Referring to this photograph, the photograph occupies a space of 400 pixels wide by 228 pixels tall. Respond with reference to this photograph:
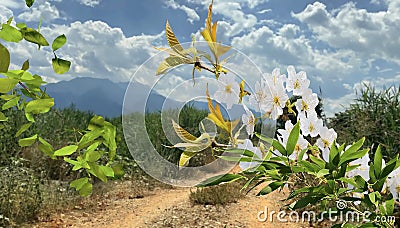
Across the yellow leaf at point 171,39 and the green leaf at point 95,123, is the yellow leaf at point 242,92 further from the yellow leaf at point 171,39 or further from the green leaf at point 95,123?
the green leaf at point 95,123

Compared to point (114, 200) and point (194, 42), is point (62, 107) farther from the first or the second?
point (194, 42)

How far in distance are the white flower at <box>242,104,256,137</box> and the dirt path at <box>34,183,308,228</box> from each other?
10.8ft

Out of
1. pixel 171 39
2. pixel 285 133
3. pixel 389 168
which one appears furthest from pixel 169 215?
pixel 171 39

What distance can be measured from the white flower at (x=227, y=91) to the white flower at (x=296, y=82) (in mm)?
221

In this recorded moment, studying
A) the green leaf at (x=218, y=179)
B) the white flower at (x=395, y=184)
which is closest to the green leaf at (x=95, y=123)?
the green leaf at (x=218, y=179)

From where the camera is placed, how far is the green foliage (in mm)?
4152

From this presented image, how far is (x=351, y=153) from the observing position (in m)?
0.79

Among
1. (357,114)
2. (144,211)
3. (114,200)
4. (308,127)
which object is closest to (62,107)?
(114,200)

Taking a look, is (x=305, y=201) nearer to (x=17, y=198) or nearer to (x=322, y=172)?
(x=322, y=172)

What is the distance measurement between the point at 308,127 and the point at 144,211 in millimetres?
3758

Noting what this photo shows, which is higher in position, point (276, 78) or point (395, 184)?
point (276, 78)

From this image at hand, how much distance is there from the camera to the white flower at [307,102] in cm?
94

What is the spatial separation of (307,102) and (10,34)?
2.10 ft

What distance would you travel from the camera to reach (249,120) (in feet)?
2.53
